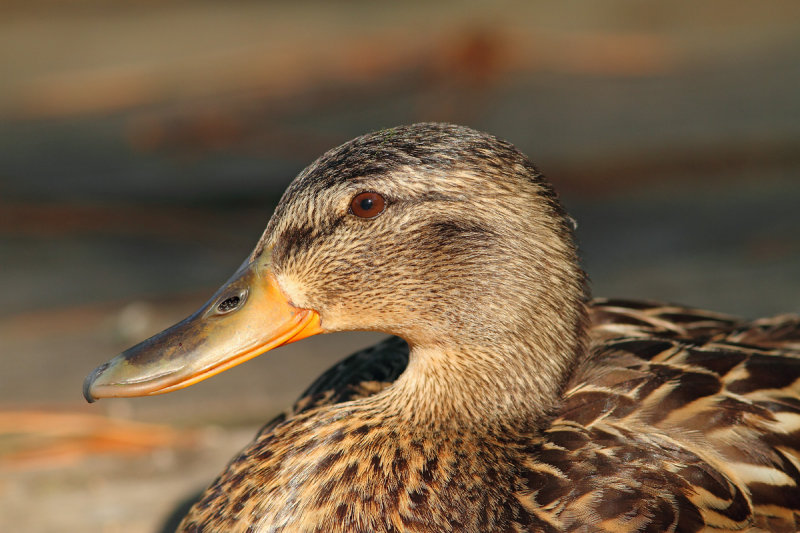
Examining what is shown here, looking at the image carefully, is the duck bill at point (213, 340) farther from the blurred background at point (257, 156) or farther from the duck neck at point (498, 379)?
the blurred background at point (257, 156)

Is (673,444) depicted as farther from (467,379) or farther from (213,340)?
(213,340)

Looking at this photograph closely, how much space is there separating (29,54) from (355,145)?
5704 mm

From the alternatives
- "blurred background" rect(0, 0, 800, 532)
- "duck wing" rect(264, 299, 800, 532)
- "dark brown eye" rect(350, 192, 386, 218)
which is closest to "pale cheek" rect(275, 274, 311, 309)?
"dark brown eye" rect(350, 192, 386, 218)

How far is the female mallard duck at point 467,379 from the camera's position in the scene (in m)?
2.27

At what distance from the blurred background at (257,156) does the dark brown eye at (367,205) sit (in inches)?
57.1

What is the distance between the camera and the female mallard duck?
7.43 feet

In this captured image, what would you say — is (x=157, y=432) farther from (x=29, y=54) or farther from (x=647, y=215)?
(x=29, y=54)

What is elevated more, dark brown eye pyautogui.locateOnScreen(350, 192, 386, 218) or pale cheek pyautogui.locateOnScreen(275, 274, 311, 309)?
dark brown eye pyautogui.locateOnScreen(350, 192, 386, 218)

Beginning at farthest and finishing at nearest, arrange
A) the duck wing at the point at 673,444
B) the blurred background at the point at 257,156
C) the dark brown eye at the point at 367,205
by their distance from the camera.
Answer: the blurred background at the point at 257,156, the dark brown eye at the point at 367,205, the duck wing at the point at 673,444

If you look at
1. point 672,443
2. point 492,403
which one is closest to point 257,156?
point 492,403

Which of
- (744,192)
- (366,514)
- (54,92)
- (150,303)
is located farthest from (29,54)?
(366,514)

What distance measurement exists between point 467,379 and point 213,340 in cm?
58

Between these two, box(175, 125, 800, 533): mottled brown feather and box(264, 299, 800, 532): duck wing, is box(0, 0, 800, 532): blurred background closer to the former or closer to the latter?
box(175, 125, 800, 533): mottled brown feather

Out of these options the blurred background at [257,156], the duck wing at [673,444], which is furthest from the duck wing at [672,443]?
the blurred background at [257,156]
